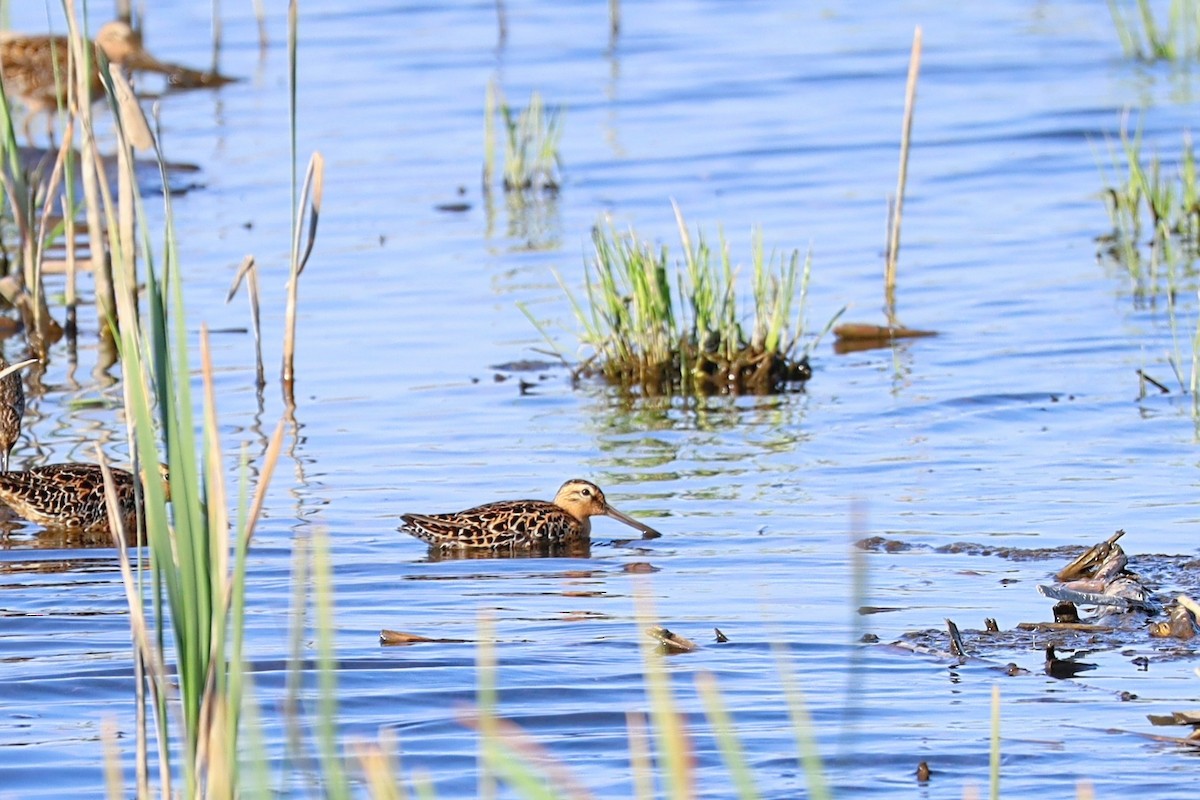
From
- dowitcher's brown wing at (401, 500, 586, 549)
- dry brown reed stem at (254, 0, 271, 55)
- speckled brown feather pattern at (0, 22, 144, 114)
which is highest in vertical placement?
dry brown reed stem at (254, 0, 271, 55)

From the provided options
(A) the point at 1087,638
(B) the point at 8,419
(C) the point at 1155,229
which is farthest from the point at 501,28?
(A) the point at 1087,638

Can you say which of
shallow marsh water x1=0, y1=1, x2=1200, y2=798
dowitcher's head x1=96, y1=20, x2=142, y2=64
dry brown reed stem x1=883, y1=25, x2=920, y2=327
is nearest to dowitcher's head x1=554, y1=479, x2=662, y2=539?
shallow marsh water x1=0, y1=1, x2=1200, y2=798

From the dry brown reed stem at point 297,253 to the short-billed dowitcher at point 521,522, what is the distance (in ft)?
7.68

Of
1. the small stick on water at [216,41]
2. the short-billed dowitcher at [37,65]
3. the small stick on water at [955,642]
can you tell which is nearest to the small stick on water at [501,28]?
the small stick on water at [216,41]

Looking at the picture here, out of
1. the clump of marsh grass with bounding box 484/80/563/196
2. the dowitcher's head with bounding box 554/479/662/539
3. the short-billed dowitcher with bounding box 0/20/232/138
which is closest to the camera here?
the dowitcher's head with bounding box 554/479/662/539

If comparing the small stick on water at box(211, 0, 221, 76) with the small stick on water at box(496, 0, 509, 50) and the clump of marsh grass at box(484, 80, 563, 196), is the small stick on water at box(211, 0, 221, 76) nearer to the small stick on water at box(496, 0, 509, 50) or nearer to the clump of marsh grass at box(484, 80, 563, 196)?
→ the small stick on water at box(496, 0, 509, 50)

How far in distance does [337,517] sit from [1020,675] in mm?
3591

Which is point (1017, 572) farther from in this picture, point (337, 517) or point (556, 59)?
point (556, 59)

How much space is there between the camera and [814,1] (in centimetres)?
2950

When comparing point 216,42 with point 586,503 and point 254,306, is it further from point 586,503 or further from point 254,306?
point 586,503

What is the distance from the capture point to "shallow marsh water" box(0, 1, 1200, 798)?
220 inches

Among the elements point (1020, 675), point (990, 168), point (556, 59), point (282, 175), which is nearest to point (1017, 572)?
point (1020, 675)

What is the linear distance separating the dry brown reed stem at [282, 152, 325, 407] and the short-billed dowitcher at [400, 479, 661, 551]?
2341mm

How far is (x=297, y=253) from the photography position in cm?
1018
